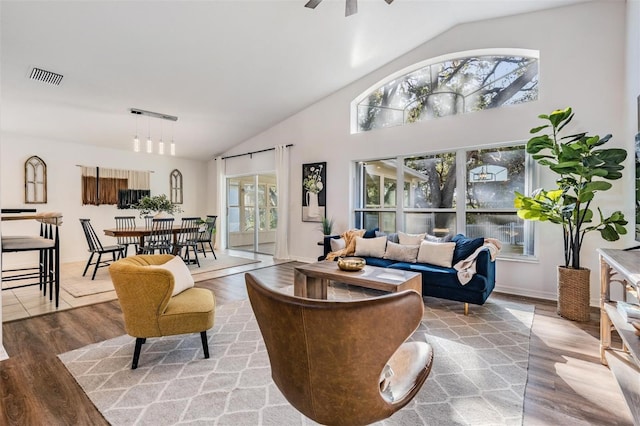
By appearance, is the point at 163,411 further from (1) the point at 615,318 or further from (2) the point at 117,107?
(2) the point at 117,107

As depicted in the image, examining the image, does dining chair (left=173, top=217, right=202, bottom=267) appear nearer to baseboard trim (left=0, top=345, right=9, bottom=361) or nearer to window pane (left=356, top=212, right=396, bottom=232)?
window pane (left=356, top=212, right=396, bottom=232)

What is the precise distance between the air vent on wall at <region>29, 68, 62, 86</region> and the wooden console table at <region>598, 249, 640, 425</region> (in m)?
5.86

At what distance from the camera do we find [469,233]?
457 cm

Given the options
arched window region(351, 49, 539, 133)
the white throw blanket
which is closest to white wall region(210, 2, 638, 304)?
arched window region(351, 49, 539, 133)

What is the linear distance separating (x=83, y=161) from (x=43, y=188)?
2.85 ft

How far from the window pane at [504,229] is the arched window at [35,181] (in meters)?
7.58

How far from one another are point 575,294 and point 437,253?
1384 mm

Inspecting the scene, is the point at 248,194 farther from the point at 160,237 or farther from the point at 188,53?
the point at 188,53

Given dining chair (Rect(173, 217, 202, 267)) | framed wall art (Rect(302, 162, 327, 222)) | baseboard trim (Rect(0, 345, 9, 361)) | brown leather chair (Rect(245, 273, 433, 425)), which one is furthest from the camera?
framed wall art (Rect(302, 162, 327, 222))

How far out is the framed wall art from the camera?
6.03 metres

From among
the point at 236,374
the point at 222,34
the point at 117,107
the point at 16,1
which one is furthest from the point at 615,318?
the point at 117,107

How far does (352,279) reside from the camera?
2975 millimetres

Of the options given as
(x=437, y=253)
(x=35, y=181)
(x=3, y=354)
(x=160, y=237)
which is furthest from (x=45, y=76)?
(x=437, y=253)

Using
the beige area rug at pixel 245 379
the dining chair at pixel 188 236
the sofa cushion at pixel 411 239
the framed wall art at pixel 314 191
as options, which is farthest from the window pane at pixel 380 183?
the dining chair at pixel 188 236
